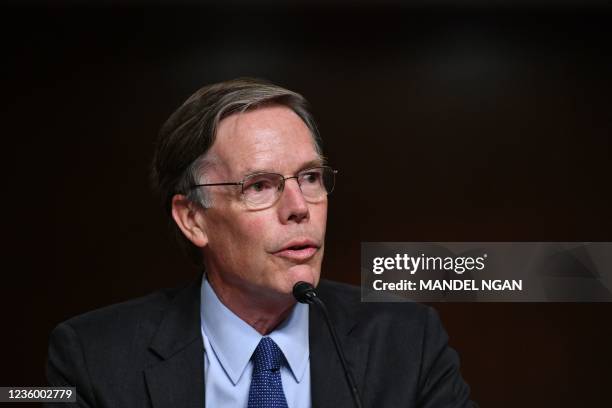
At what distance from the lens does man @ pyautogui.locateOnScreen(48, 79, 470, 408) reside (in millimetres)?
1383

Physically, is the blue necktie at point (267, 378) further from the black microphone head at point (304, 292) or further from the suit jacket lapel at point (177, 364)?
the black microphone head at point (304, 292)

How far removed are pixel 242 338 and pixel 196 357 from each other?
0.32ft

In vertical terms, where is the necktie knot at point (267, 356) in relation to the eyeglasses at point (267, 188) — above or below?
below

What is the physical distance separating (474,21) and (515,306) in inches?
30.4

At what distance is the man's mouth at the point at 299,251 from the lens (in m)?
1.35

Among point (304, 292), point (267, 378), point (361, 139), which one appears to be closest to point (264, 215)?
point (304, 292)

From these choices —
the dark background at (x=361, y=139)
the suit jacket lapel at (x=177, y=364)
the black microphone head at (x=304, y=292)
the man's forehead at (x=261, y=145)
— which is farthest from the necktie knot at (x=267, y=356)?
the dark background at (x=361, y=139)

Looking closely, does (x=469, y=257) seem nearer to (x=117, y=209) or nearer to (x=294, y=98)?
(x=294, y=98)

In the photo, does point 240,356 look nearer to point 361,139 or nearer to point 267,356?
point 267,356

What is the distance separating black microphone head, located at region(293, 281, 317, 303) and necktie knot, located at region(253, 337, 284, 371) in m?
0.21

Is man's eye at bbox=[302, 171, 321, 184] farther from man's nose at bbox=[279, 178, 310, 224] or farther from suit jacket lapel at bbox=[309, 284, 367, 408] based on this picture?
suit jacket lapel at bbox=[309, 284, 367, 408]

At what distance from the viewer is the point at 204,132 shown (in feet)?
4.81

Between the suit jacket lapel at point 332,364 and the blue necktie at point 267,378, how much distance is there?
7cm


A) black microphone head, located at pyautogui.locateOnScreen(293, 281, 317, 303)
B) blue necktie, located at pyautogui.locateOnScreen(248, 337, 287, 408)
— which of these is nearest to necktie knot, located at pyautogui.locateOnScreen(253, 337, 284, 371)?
blue necktie, located at pyautogui.locateOnScreen(248, 337, 287, 408)
